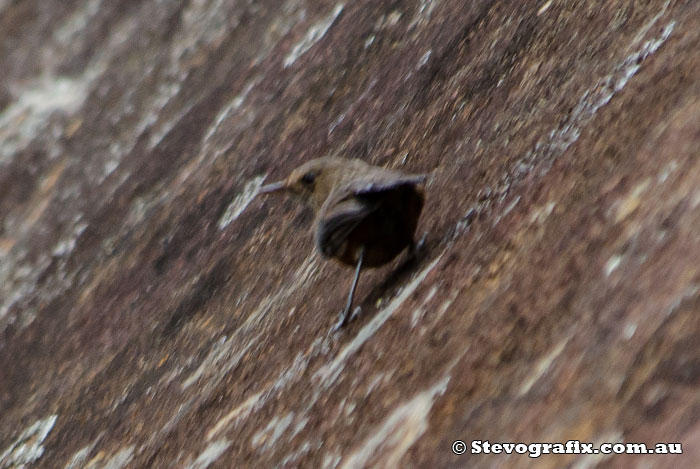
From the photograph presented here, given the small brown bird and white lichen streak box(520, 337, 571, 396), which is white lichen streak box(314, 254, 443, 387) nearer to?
the small brown bird

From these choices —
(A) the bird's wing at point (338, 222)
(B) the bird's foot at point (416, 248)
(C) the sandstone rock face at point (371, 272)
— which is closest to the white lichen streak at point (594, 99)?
(C) the sandstone rock face at point (371, 272)

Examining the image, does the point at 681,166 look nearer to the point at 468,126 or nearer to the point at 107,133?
the point at 468,126

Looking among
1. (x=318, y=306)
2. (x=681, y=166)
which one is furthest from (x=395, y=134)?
(x=681, y=166)

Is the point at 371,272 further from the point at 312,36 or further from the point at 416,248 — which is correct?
the point at 312,36

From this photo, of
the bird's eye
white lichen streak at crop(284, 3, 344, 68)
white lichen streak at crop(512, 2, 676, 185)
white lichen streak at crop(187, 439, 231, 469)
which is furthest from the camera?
white lichen streak at crop(284, 3, 344, 68)

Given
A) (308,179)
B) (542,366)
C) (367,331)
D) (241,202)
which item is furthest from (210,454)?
(241,202)

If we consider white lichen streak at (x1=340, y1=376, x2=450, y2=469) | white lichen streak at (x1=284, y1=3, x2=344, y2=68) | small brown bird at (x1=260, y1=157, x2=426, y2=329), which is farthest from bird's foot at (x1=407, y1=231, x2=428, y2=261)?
white lichen streak at (x1=284, y1=3, x2=344, y2=68)

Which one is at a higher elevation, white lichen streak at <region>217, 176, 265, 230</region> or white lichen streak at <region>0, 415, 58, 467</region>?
white lichen streak at <region>217, 176, 265, 230</region>

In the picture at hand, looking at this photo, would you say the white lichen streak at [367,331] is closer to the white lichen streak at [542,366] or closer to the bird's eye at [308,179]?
the bird's eye at [308,179]
